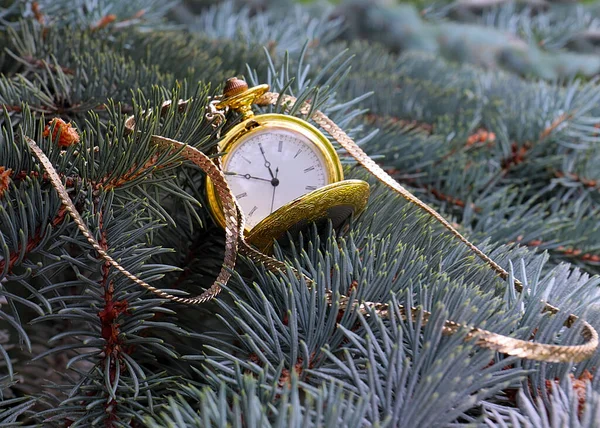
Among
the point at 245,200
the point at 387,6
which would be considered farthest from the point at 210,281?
the point at 387,6

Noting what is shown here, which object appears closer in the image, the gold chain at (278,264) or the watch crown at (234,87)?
the gold chain at (278,264)

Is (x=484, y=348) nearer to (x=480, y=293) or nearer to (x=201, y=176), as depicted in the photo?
(x=480, y=293)

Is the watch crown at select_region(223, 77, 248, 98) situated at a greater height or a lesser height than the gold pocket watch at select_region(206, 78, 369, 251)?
greater

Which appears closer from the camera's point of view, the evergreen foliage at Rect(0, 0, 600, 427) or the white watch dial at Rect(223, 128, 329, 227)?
the evergreen foliage at Rect(0, 0, 600, 427)

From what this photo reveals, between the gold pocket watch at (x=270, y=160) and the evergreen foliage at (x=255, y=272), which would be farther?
the gold pocket watch at (x=270, y=160)

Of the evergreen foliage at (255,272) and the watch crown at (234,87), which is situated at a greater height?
the watch crown at (234,87)
